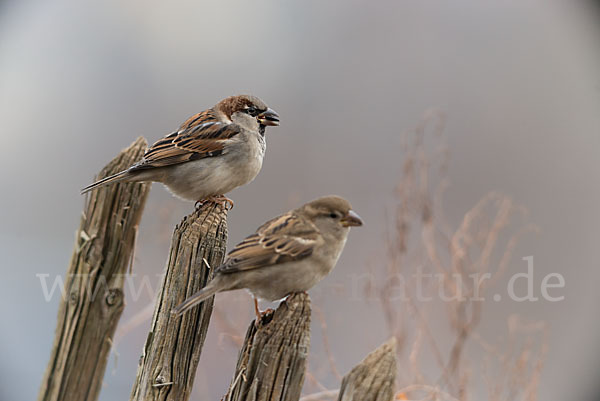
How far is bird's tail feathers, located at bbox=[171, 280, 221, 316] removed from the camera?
216 cm

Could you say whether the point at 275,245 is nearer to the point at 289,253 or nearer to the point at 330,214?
the point at 289,253

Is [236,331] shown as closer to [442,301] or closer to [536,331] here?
[442,301]

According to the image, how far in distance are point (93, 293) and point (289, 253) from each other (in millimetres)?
1178

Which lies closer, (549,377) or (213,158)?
(213,158)

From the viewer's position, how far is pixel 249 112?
344 cm

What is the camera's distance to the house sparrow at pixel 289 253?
233cm

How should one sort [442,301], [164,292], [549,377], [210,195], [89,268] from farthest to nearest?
[549,377]
[442,301]
[210,195]
[89,268]
[164,292]

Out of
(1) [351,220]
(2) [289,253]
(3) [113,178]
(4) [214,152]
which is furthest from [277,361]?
(4) [214,152]

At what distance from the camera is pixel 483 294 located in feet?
12.8

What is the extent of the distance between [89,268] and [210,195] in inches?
27.7

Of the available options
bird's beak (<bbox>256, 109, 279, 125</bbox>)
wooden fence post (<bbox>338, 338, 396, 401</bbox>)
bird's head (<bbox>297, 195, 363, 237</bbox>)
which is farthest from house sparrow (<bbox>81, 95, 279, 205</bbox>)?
wooden fence post (<bbox>338, 338, 396, 401</bbox>)

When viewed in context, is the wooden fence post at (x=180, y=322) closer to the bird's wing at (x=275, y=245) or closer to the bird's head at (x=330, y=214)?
the bird's wing at (x=275, y=245)

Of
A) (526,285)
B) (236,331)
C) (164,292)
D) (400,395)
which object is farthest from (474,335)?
(164,292)

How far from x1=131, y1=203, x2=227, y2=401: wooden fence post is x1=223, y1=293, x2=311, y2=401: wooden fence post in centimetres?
32
